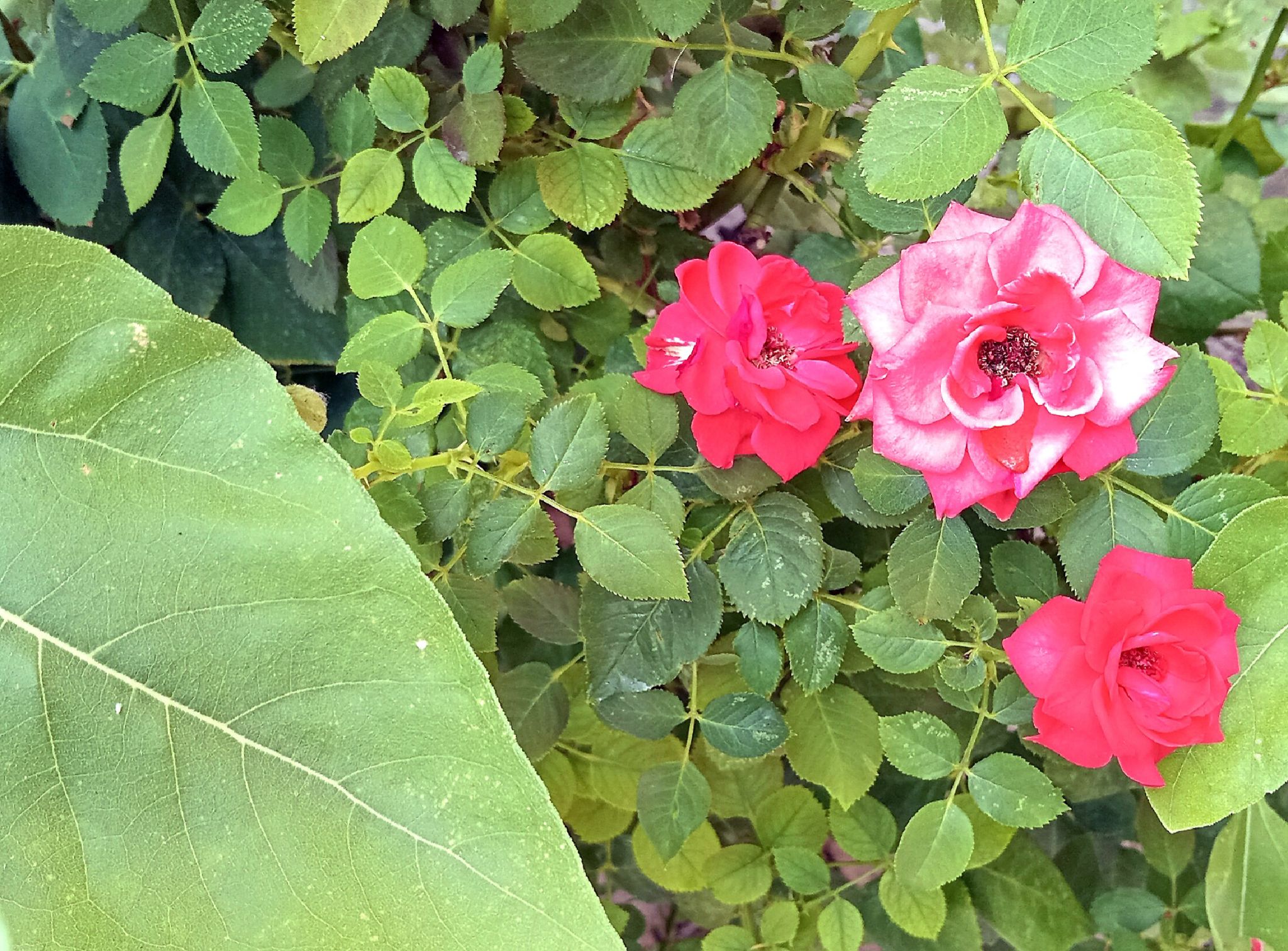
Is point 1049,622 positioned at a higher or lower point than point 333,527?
lower

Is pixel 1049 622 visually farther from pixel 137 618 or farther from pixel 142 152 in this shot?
pixel 142 152

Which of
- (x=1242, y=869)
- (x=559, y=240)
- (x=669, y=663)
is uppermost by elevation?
(x=559, y=240)

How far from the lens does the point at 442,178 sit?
1.62 ft

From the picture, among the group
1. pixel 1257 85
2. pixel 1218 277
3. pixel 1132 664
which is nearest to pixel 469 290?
Result: pixel 1132 664

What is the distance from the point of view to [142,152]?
1.69 ft

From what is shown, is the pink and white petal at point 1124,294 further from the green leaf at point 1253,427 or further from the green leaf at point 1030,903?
the green leaf at point 1030,903

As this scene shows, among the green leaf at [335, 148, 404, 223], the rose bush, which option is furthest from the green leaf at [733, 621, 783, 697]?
the green leaf at [335, 148, 404, 223]

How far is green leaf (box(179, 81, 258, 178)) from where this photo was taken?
1.64ft

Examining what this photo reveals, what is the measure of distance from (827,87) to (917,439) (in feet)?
0.70

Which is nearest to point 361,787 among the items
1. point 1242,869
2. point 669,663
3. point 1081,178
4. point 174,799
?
point 174,799

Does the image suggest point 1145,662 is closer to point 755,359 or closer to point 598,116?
point 755,359

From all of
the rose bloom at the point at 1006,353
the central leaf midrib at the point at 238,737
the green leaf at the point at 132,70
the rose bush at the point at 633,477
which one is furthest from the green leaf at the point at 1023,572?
the green leaf at the point at 132,70

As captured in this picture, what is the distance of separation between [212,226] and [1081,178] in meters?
0.56

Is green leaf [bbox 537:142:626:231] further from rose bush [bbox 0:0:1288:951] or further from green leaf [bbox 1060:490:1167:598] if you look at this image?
green leaf [bbox 1060:490:1167:598]
